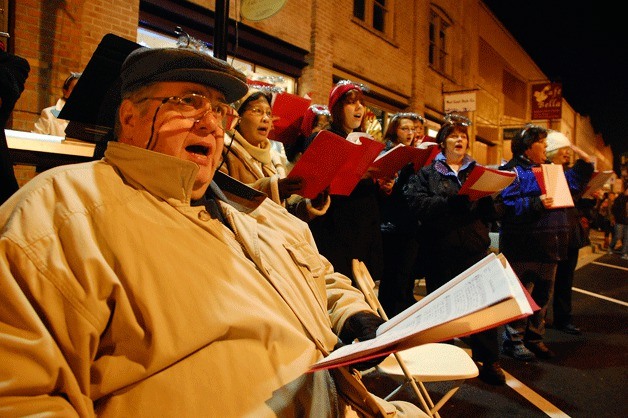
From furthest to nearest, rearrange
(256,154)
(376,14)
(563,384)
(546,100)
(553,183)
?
(546,100) → (376,14) → (553,183) → (563,384) → (256,154)

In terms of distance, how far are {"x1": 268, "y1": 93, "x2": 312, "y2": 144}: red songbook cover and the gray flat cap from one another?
2392 millimetres

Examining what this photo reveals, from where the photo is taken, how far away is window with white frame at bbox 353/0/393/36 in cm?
1200

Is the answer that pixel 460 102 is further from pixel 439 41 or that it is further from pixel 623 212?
pixel 623 212

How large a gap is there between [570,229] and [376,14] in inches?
374

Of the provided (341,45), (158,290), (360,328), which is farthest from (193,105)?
(341,45)

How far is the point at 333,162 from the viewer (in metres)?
2.72

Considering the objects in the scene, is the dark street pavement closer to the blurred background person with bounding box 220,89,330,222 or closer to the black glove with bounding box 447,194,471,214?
the blurred background person with bounding box 220,89,330,222

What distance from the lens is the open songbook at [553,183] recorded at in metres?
4.38

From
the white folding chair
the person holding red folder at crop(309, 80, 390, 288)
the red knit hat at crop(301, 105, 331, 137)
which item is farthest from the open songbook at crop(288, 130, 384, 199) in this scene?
the red knit hat at crop(301, 105, 331, 137)

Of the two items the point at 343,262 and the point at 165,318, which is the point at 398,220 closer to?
the point at 343,262

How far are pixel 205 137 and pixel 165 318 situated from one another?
0.65 m

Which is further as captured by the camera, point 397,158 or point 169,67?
point 397,158

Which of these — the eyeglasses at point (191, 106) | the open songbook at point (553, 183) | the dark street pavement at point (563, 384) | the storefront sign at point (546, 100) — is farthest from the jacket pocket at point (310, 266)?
the storefront sign at point (546, 100)

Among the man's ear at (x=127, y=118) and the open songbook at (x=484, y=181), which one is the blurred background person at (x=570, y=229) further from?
the man's ear at (x=127, y=118)
